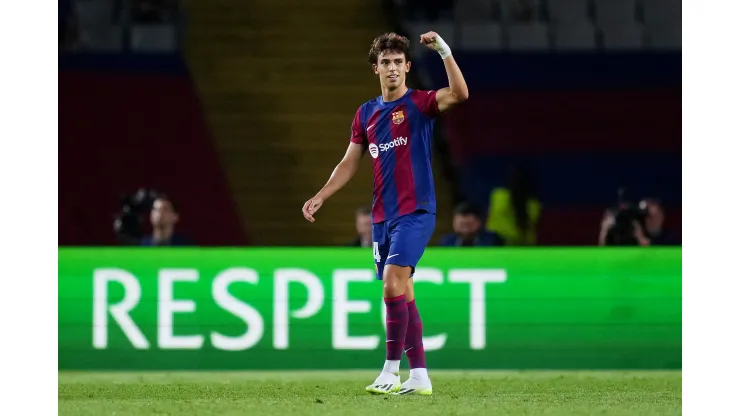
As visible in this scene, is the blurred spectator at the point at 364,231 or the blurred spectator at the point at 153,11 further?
the blurred spectator at the point at 153,11

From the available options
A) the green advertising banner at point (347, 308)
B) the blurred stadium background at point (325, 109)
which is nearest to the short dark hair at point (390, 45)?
the green advertising banner at point (347, 308)

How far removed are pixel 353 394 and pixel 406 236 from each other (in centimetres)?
102

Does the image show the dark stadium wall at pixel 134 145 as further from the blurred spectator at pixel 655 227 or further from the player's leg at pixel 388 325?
the player's leg at pixel 388 325

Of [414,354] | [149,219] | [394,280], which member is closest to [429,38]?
[394,280]

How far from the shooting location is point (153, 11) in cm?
1734

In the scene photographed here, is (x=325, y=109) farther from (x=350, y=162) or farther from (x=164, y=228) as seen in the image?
(x=350, y=162)

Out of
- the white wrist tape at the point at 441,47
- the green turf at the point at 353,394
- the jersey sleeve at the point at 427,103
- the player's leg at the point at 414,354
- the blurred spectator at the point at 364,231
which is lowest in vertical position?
the green turf at the point at 353,394

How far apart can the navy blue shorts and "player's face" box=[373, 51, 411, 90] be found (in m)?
0.74

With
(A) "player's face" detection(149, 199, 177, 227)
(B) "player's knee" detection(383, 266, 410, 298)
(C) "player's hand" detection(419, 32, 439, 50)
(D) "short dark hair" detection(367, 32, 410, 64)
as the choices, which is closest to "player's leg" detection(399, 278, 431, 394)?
(B) "player's knee" detection(383, 266, 410, 298)

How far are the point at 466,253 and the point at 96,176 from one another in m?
7.81

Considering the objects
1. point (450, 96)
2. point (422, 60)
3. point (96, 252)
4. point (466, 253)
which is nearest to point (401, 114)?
point (450, 96)

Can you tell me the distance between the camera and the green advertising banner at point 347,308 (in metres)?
10.5

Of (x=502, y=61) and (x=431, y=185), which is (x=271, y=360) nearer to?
(x=431, y=185)

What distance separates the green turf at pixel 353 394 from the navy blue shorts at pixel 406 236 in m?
0.76
